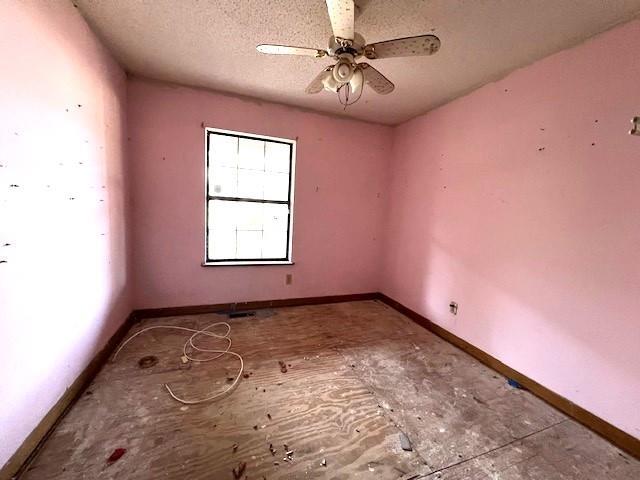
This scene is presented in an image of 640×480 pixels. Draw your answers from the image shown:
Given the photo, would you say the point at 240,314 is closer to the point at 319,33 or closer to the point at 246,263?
the point at 246,263

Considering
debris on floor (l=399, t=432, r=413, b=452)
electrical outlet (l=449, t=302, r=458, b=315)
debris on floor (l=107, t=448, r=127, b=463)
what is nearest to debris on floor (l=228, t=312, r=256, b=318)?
debris on floor (l=107, t=448, r=127, b=463)

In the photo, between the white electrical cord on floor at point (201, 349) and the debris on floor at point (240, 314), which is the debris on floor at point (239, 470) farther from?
the debris on floor at point (240, 314)

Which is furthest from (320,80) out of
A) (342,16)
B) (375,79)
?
(342,16)

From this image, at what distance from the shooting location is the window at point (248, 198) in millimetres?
2939

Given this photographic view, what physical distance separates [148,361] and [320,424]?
1470 mm

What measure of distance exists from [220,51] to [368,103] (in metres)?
1.56

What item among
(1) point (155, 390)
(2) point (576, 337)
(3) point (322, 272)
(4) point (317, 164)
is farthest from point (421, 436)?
(4) point (317, 164)

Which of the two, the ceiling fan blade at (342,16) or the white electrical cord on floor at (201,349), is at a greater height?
the ceiling fan blade at (342,16)

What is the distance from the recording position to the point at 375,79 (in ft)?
5.59

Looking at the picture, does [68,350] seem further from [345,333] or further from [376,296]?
[376,296]

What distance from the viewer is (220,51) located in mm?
2004

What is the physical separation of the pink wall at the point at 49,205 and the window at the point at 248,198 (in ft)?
3.31

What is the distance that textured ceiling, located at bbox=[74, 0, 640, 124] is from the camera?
1.49 meters

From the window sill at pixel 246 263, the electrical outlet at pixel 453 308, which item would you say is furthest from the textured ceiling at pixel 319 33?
the electrical outlet at pixel 453 308
